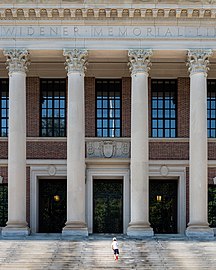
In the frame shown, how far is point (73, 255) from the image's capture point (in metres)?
37.0

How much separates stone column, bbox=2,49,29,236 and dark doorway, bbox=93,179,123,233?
7344 millimetres

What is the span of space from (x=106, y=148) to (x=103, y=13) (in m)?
9.63

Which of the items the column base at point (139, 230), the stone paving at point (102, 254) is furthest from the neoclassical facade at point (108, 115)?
the stone paving at point (102, 254)

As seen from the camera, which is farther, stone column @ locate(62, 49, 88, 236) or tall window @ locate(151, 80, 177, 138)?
tall window @ locate(151, 80, 177, 138)

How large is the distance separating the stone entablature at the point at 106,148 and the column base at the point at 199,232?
806cm

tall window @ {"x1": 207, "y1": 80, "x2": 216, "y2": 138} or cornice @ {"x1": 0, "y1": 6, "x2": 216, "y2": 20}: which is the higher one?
cornice @ {"x1": 0, "y1": 6, "x2": 216, "y2": 20}

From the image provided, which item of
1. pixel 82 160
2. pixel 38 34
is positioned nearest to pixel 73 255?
pixel 82 160

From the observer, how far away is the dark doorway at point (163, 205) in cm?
4928

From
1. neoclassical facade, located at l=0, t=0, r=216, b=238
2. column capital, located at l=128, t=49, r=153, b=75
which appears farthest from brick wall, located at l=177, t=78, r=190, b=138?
column capital, located at l=128, t=49, r=153, b=75

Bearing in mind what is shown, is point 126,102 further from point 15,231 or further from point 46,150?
point 15,231

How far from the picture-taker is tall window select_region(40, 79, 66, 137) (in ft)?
162

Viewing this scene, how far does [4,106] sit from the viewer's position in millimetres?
49281

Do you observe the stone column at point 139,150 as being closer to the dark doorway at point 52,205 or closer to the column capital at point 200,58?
the column capital at point 200,58

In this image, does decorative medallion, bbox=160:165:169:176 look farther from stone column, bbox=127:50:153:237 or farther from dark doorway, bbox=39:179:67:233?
dark doorway, bbox=39:179:67:233
